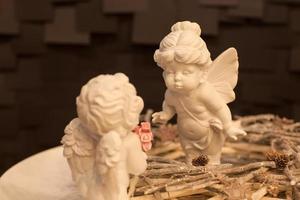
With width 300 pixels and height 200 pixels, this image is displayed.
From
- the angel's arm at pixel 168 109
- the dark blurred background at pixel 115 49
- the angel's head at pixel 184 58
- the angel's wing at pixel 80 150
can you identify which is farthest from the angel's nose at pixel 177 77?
the dark blurred background at pixel 115 49

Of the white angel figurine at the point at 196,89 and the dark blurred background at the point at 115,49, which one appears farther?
the dark blurred background at the point at 115,49

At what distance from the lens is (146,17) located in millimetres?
Result: 1720

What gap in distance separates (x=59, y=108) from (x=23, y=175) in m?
0.85

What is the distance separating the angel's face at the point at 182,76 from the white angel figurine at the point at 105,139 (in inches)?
6.6

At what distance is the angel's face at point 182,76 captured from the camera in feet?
2.89

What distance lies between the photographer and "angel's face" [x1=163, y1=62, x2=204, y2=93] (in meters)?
0.88

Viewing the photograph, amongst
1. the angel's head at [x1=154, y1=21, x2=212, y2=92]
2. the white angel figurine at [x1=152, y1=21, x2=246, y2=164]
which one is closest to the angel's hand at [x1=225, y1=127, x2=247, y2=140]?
the white angel figurine at [x1=152, y1=21, x2=246, y2=164]

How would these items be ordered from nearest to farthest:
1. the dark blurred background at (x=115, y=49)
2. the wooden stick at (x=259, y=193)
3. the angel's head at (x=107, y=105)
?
the angel's head at (x=107, y=105)
the wooden stick at (x=259, y=193)
the dark blurred background at (x=115, y=49)

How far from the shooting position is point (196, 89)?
36.6 inches

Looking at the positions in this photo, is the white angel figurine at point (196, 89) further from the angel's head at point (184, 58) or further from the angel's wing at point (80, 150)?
the angel's wing at point (80, 150)

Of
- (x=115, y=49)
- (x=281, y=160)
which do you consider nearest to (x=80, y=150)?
(x=281, y=160)

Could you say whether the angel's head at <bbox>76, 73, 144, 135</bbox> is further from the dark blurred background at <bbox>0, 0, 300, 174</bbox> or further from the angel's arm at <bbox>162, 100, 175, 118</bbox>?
the dark blurred background at <bbox>0, 0, 300, 174</bbox>

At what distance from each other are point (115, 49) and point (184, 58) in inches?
36.8

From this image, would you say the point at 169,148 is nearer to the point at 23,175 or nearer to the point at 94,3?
the point at 23,175
